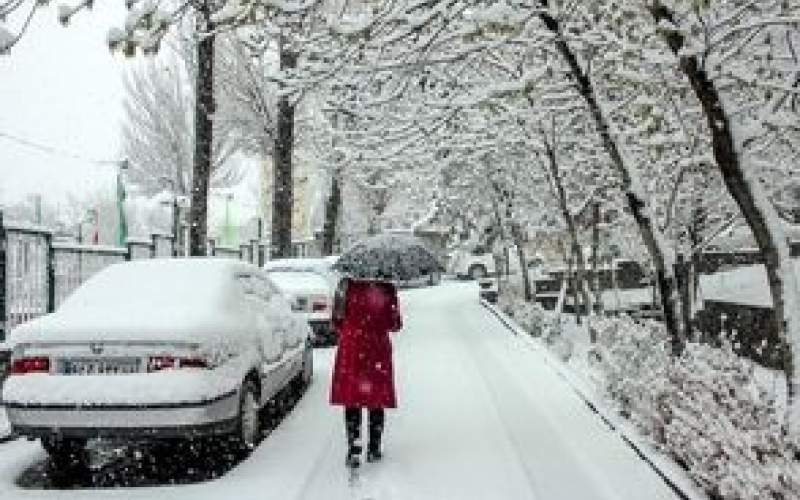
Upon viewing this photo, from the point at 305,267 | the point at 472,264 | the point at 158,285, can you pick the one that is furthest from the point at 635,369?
the point at 472,264

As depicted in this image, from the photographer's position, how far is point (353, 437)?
30.5ft

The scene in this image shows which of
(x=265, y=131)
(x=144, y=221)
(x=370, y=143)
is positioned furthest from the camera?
(x=144, y=221)

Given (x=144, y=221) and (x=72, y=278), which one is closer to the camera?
(x=72, y=278)

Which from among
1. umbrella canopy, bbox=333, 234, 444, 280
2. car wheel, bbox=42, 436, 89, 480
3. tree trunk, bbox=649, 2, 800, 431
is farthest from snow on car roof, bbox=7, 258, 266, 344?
tree trunk, bbox=649, 2, 800, 431

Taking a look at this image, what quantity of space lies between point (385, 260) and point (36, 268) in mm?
6495

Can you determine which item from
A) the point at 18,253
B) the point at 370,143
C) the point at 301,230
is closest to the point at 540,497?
the point at 370,143

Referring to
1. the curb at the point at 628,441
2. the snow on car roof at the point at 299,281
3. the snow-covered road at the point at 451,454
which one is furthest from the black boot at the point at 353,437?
the snow on car roof at the point at 299,281

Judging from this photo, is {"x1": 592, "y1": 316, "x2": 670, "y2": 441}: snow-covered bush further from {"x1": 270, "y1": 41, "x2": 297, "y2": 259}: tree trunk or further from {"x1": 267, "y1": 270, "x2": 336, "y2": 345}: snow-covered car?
{"x1": 270, "y1": 41, "x2": 297, "y2": 259}: tree trunk

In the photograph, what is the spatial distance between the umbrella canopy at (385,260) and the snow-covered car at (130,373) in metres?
1.06

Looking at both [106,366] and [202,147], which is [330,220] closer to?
[202,147]

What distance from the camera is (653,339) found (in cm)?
1389

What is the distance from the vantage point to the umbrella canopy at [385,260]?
964cm

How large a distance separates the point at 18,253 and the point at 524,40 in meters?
7.29

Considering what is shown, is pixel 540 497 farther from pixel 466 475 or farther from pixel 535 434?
pixel 535 434
